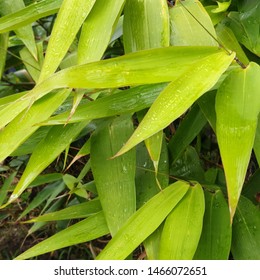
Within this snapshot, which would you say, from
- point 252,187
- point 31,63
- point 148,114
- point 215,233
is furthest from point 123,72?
point 31,63

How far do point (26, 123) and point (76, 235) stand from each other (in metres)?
0.23

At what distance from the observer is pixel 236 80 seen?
0.59 m

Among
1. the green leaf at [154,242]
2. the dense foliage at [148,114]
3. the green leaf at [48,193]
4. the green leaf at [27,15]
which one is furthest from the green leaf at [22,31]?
the green leaf at [48,193]

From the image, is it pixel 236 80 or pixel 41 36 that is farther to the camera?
pixel 41 36

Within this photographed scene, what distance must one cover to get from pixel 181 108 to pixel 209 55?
82 mm

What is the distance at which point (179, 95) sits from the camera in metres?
0.54

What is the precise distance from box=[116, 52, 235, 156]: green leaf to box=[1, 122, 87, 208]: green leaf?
15 centimetres

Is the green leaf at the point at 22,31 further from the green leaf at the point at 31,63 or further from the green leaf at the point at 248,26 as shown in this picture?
the green leaf at the point at 248,26

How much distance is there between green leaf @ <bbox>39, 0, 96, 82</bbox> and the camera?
593 mm

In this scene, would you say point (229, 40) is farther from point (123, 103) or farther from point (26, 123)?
point (26, 123)

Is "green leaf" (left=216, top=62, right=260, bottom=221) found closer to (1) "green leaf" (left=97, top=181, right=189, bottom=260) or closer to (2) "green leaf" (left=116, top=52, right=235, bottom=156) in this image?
(2) "green leaf" (left=116, top=52, right=235, bottom=156)
